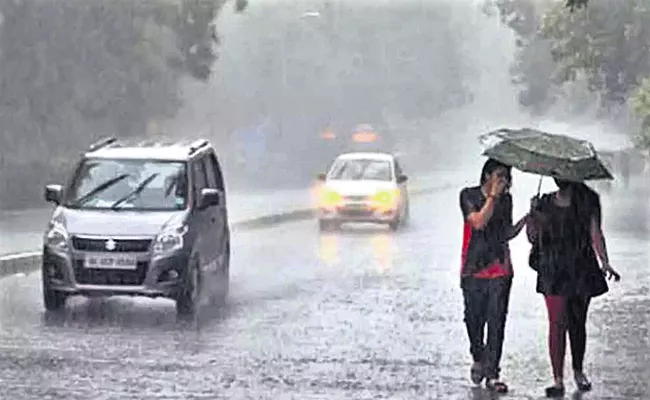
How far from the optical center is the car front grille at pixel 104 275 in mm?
17156

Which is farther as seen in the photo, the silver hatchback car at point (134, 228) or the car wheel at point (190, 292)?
the car wheel at point (190, 292)

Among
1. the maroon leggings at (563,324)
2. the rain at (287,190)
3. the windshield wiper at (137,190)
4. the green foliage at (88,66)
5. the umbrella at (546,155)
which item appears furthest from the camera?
the green foliage at (88,66)

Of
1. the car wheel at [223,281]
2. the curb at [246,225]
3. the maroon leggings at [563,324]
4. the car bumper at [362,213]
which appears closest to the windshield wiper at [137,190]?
the car wheel at [223,281]

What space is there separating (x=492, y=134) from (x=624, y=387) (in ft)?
7.77

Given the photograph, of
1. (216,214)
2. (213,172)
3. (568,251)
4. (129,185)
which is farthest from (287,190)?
(568,251)

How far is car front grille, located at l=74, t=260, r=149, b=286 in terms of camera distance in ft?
56.3

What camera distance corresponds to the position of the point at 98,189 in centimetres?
1809

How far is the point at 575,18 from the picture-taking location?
34094mm

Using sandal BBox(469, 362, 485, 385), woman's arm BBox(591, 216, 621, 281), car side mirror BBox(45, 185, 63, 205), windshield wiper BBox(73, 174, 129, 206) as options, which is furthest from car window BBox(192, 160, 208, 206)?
woman's arm BBox(591, 216, 621, 281)

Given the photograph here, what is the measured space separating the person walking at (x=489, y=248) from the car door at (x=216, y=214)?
22.1ft

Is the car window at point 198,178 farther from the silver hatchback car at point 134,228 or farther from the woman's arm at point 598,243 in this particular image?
the woman's arm at point 598,243

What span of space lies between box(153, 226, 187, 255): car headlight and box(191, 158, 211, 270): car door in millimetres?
353

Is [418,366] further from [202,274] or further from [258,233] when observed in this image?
[258,233]

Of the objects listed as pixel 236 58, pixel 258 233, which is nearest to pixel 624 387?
pixel 258 233
